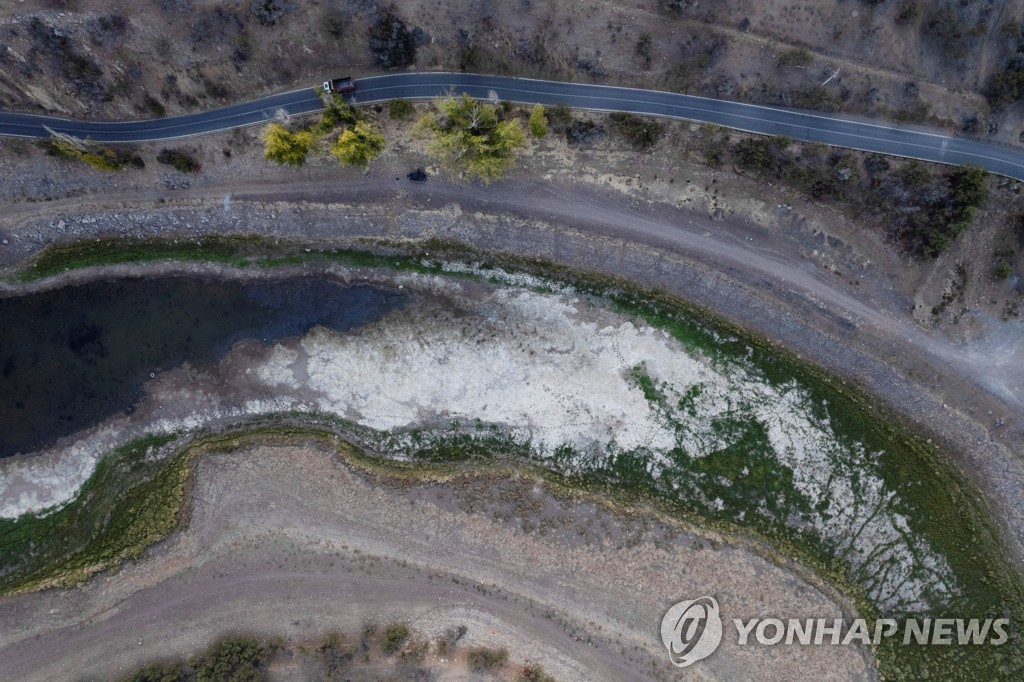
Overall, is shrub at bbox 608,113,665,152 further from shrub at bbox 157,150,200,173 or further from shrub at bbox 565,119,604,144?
shrub at bbox 157,150,200,173

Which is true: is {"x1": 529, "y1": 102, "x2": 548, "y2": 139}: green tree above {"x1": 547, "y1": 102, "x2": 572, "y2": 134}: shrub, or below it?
below

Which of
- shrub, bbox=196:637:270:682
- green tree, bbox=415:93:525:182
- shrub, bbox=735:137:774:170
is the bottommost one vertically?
shrub, bbox=196:637:270:682

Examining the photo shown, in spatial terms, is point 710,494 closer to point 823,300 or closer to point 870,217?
point 823,300

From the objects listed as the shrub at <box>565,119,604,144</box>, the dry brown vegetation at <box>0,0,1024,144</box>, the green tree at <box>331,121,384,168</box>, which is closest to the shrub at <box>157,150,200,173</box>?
the dry brown vegetation at <box>0,0,1024,144</box>

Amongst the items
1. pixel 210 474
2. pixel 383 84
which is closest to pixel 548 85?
pixel 383 84

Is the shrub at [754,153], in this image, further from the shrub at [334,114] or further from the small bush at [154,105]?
the small bush at [154,105]

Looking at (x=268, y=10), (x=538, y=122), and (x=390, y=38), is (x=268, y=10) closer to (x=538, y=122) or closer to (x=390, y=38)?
(x=390, y=38)

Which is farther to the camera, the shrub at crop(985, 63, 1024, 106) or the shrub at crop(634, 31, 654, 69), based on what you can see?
the shrub at crop(634, 31, 654, 69)

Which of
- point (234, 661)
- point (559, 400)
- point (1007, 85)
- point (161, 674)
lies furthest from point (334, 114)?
point (1007, 85)
